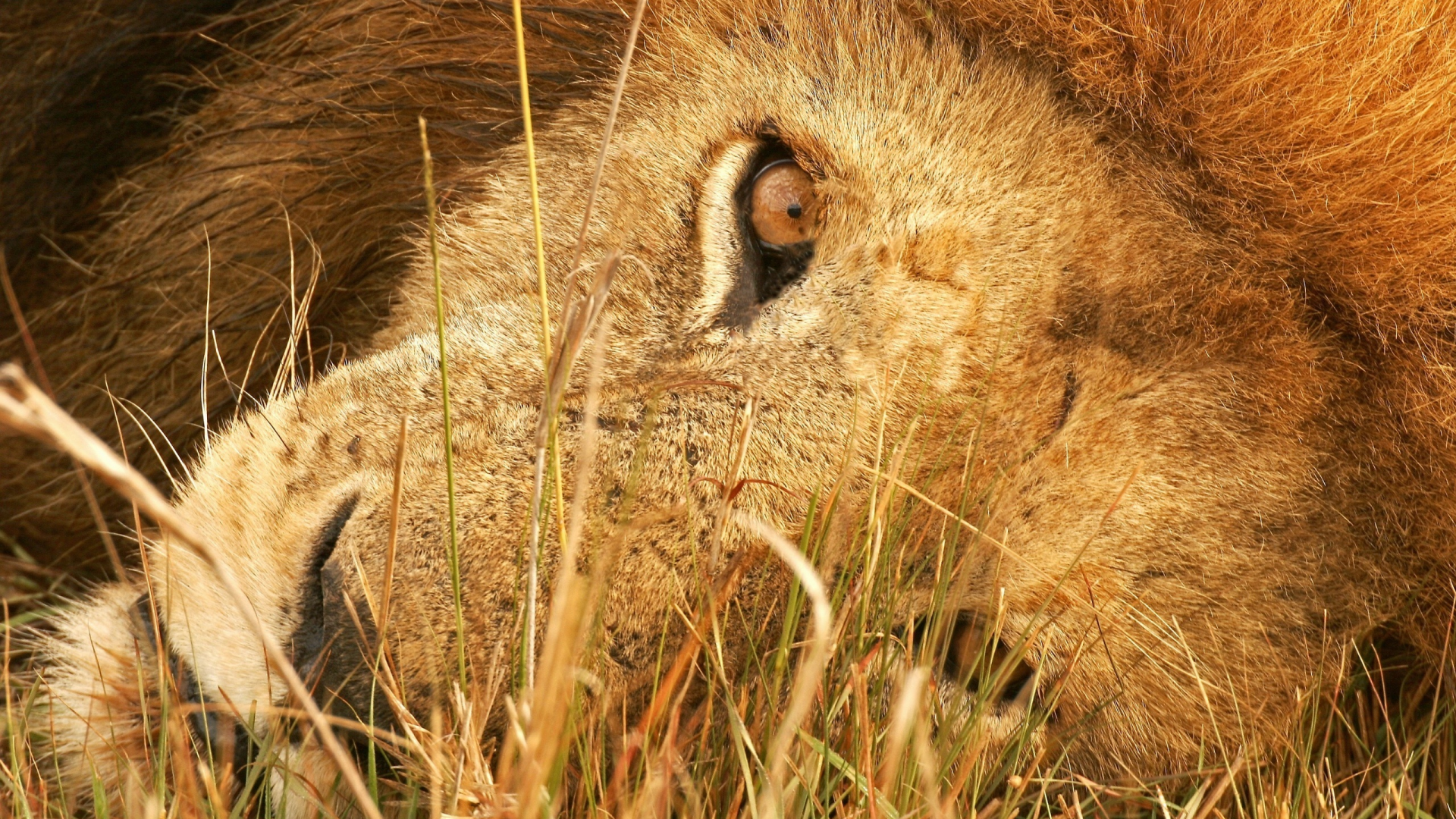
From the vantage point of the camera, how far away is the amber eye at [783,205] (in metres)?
1.89

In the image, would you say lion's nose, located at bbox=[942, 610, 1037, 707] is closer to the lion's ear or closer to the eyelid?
the eyelid

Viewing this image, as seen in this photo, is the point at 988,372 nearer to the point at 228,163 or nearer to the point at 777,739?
the point at 777,739

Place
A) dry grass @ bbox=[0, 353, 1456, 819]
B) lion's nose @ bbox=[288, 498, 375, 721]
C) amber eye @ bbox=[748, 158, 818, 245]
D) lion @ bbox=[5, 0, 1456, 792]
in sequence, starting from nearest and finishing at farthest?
dry grass @ bbox=[0, 353, 1456, 819]
lion's nose @ bbox=[288, 498, 375, 721]
lion @ bbox=[5, 0, 1456, 792]
amber eye @ bbox=[748, 158, 818, 245]

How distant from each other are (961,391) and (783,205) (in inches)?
15.1

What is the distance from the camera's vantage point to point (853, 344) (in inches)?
70.7

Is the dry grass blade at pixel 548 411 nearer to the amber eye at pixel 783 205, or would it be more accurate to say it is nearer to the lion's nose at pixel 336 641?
the lion's nose at pixel 336 641

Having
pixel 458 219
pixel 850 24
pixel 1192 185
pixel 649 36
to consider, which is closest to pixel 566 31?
pixel 649 36

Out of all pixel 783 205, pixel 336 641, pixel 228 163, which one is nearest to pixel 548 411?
pixel 336 641

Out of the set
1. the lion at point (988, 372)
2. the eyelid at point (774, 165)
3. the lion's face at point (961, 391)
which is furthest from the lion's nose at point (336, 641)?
the eyelid at point (774, 165)

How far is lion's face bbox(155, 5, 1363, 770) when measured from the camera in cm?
174

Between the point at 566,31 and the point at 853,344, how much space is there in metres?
0.82

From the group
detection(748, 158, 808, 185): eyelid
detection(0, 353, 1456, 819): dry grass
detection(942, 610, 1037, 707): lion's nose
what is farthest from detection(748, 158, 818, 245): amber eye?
detection(942, 610, 1037, 707): lion's nose

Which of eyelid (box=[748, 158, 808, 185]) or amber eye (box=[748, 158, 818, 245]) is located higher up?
eyelid (box=[748, 158, 808, 185])

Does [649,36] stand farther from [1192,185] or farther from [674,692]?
[674,692]
